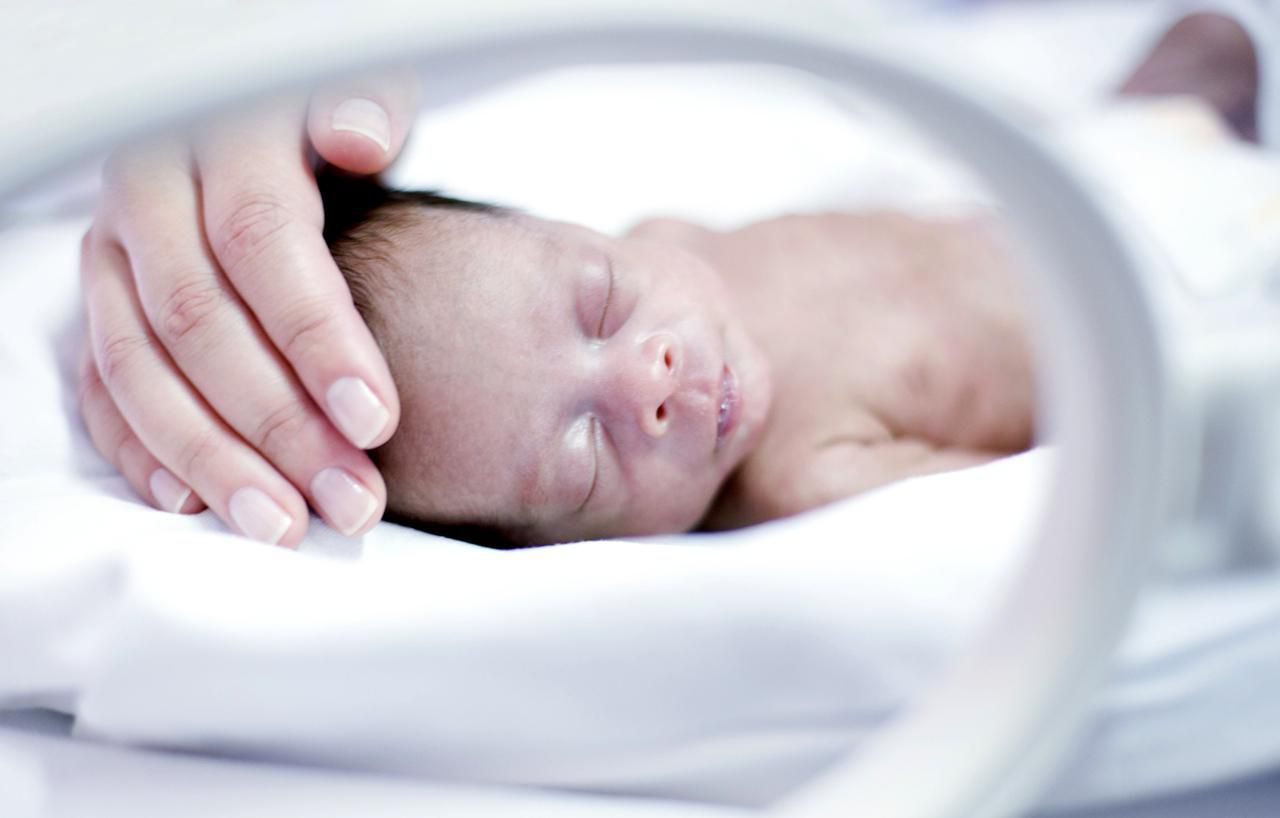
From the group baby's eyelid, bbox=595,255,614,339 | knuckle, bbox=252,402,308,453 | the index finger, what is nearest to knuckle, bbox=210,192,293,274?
the index finger

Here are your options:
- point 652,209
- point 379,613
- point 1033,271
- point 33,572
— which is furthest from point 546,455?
point 652,209

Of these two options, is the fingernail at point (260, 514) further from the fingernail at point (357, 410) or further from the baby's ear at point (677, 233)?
the baby's ear at point (677, 233)

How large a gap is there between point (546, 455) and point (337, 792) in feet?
0.96

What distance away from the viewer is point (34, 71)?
15.2 inches

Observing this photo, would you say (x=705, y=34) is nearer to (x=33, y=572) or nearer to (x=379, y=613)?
(x=379, y=613)

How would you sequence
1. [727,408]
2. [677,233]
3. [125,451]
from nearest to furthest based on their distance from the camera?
[125,451] → [727,408] → [677,233]

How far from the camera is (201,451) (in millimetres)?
724

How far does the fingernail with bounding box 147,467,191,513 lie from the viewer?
2.49 ft

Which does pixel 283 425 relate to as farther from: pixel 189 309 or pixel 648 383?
pixel 648 383

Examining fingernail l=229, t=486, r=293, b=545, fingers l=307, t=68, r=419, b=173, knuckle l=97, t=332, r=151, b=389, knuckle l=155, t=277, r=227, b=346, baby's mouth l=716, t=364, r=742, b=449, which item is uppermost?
fingers l=307, t=68, r=419, b=173

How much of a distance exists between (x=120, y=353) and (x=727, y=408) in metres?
0.49

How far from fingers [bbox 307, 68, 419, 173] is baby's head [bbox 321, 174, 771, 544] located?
0.21 ft

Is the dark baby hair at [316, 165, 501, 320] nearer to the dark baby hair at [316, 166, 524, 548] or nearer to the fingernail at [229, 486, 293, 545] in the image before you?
the dark baby hair at [316, 166, 524, 548]

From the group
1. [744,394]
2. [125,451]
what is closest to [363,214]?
[125,451]
